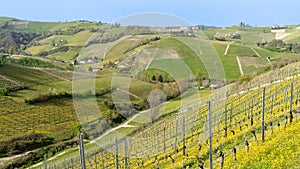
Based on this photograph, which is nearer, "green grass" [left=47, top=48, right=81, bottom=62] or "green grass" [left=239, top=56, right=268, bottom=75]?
"green grass" [left=239, top=56, right=268, bottom=75]

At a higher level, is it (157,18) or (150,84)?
(157,18)

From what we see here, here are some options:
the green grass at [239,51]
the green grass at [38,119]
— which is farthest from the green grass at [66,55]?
the green grass at [38,119]

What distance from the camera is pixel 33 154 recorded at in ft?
200

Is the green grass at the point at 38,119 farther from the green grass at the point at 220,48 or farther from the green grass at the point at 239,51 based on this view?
the green grass at the point at 239,51

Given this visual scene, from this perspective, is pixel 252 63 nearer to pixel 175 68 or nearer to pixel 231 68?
pixel 231 68

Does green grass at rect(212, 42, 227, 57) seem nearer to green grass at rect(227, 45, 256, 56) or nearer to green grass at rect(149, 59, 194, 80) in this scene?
green grass at rect(227, 45, 256, 56)

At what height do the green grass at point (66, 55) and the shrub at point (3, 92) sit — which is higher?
the green grass at point (66, 55)

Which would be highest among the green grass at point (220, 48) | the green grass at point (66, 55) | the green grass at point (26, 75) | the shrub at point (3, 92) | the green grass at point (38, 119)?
the green grass at point (220, 48)

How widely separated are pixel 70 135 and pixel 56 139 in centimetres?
299

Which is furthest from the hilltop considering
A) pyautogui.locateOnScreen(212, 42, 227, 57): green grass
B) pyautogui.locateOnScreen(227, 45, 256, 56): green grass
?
pyautogui.locateOnScreen(212, 42, 227, 57): green grass

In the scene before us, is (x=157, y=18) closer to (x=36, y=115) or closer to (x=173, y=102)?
(x=173, y=102)

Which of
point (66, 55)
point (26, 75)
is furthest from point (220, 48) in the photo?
point (66, 55)

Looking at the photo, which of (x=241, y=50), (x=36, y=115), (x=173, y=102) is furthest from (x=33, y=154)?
(x=241, y=50)

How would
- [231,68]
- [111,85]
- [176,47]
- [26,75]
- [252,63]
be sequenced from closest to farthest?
[111,85]
[26,75]
[231,68]
[252,63]
[176,47]
